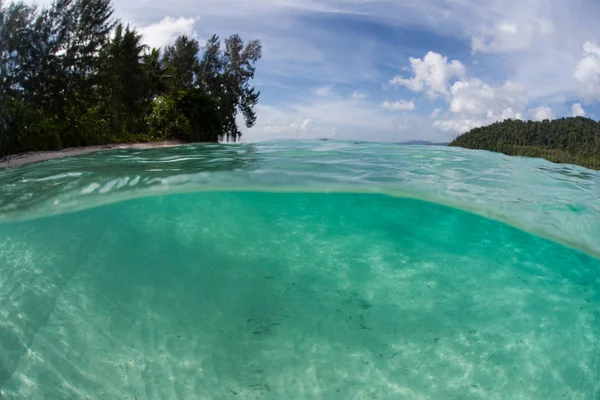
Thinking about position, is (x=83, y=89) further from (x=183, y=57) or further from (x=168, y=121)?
→ (x=183, y=57)

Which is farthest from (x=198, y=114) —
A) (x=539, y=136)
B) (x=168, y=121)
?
(x=539, y=136)

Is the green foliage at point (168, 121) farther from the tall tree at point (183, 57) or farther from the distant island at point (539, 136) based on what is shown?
the distant island at point (539, 136)

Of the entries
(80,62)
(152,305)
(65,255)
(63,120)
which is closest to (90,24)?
Answer: (80,62)

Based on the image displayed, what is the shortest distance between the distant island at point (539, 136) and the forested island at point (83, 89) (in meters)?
35.9

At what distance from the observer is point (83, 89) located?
1062 inches

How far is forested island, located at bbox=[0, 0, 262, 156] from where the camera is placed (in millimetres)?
18344

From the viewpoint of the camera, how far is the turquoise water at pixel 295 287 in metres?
3.95

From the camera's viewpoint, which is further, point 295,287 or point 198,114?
point 198,114

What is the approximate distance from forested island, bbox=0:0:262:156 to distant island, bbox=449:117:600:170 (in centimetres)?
3589

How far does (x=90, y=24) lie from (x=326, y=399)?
31.0m

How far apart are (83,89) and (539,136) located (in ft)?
168

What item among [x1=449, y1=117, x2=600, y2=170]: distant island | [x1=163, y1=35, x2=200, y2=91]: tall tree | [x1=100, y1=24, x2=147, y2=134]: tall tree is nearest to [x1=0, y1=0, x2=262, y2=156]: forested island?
[x1=100, y1=24, x2=147, y2=134]: tall tree

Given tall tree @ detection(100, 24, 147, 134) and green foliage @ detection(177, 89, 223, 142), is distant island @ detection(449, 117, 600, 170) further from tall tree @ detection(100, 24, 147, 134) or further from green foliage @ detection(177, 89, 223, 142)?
tall tree @ detection(100, 24, 147, 134)

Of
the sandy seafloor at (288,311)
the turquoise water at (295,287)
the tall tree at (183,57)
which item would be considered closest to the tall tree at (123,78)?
the tall tree at (183,57)
